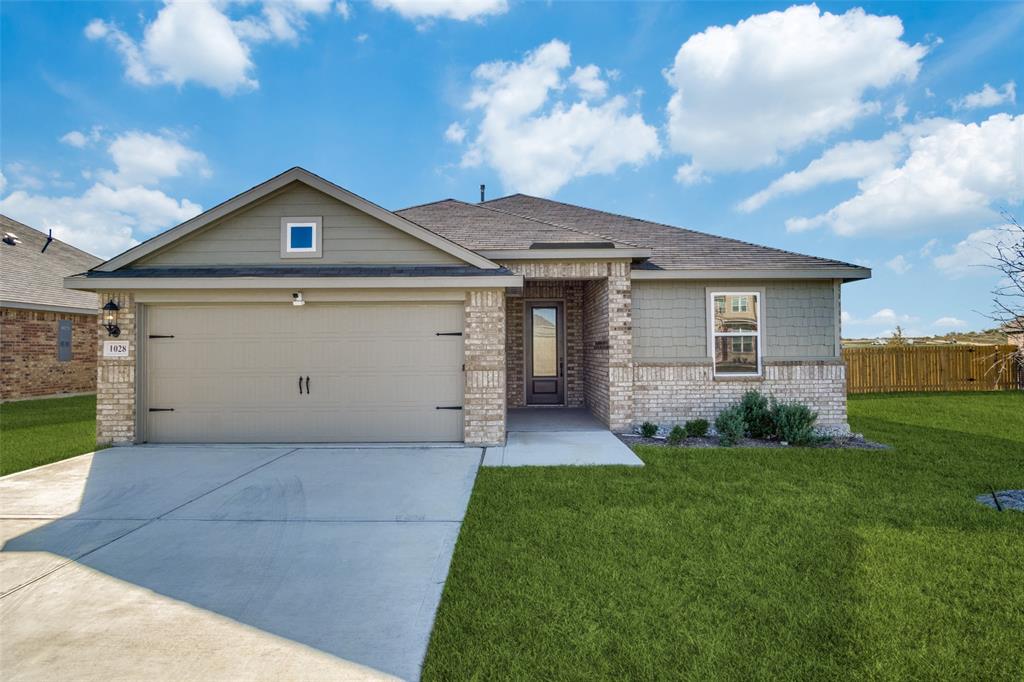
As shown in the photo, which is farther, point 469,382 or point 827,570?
point 469,382

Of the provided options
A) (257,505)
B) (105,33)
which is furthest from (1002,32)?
(105,33)

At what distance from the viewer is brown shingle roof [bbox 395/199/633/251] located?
29.8 ft

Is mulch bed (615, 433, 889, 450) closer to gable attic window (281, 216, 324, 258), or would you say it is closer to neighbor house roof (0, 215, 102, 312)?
gable attic window (281, 216, 324, 258)

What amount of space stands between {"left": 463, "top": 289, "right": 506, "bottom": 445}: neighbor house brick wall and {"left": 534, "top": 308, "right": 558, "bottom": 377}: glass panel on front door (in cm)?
425

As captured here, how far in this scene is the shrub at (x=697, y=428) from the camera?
27.8ft

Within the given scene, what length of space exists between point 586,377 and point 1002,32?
31.5ft

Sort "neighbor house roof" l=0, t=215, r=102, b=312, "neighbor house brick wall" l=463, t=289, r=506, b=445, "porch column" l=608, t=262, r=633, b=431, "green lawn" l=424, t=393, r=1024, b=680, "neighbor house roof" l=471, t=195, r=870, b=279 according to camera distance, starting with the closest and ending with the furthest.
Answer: "green lawn" l=424, t=393, r=1024, b=680 < "neighbor house brick wall" l=463, t=289, r=506, b=445 < "porch column" l=608, t=262, r=633, b=431 < "neighbor house roof" l=471, t=195, r=870, b=279 < "neighbor house roof" l=0, t=215, r=102, b=312

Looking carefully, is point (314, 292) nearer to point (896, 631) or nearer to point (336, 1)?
point (336, 1)

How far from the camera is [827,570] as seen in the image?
3547mm

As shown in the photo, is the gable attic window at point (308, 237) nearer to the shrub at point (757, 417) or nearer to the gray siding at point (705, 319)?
the gray siding at point (705, 319)

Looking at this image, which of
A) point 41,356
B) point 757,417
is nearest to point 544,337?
point 757,417

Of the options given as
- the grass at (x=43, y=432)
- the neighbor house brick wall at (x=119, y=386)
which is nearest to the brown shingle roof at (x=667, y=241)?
the neighbor house brick wall at (x=119, y=386)

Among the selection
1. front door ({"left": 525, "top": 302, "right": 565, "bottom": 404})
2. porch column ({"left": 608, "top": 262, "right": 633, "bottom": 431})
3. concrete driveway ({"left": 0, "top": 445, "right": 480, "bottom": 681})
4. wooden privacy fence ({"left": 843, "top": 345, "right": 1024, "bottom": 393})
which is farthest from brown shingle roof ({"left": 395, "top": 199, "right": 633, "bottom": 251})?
wooden privacy fence ({"left": 843, "top": 345, "right": 1024, "bottom": 393})

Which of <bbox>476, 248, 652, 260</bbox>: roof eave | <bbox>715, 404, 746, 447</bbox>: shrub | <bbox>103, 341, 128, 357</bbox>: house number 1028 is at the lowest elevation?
<bbox>715, 404, 746, 447</bbox>: shrub
